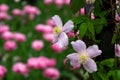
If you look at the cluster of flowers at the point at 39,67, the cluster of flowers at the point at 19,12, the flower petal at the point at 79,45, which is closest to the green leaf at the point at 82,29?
the flower petal at the point at 79,45

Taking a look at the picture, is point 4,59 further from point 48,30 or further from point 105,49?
point 105,49

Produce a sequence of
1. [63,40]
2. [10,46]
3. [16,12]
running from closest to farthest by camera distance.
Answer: [63,40] < [10,46] < [16,12]

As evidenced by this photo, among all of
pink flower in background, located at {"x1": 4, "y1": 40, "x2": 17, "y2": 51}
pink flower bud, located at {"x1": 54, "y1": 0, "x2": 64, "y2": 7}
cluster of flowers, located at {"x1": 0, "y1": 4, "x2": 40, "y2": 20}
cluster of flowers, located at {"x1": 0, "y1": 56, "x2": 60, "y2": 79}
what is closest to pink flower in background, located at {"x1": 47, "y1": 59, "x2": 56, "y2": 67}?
cluster of flowers, located at {"x1": 0, "y1": 56, "x2": 60, "y2": 79}

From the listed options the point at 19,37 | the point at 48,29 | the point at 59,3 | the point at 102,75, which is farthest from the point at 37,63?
the point at 102,75

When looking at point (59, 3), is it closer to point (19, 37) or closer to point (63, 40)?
point (19, 37)

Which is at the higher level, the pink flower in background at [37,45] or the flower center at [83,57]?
the pink flower in background at [37,45]

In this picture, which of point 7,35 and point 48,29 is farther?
point 48,29

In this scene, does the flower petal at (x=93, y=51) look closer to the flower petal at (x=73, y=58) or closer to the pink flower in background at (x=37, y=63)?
the flower petal at (x=73, y=58)
